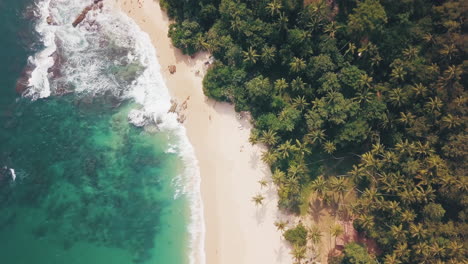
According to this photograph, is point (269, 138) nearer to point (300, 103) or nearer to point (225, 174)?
point (300, 103)

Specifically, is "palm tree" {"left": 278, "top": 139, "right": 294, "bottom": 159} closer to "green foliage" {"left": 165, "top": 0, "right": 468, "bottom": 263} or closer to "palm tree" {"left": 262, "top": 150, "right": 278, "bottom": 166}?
"green foliage" {"left": 165, "top": 0, "right": 468, "bottom": 263}

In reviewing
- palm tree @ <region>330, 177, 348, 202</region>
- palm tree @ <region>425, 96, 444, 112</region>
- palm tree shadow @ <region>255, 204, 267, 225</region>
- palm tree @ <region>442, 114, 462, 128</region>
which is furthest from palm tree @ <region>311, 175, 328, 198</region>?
palm tree @ <region>442, 114, 462, 128</region>

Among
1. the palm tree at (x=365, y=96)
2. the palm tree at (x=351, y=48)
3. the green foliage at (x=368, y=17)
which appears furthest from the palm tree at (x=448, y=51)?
the palm tree at (x=351, y=48)

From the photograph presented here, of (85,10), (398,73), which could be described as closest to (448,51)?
(398,73)

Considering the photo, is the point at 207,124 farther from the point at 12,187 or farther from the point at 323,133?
the point at 12,187

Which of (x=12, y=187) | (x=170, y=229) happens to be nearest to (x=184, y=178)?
(x=170, y=229)

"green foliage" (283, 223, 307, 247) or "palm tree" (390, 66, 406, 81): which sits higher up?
"palm tree" (390, 66, 406, 81)
